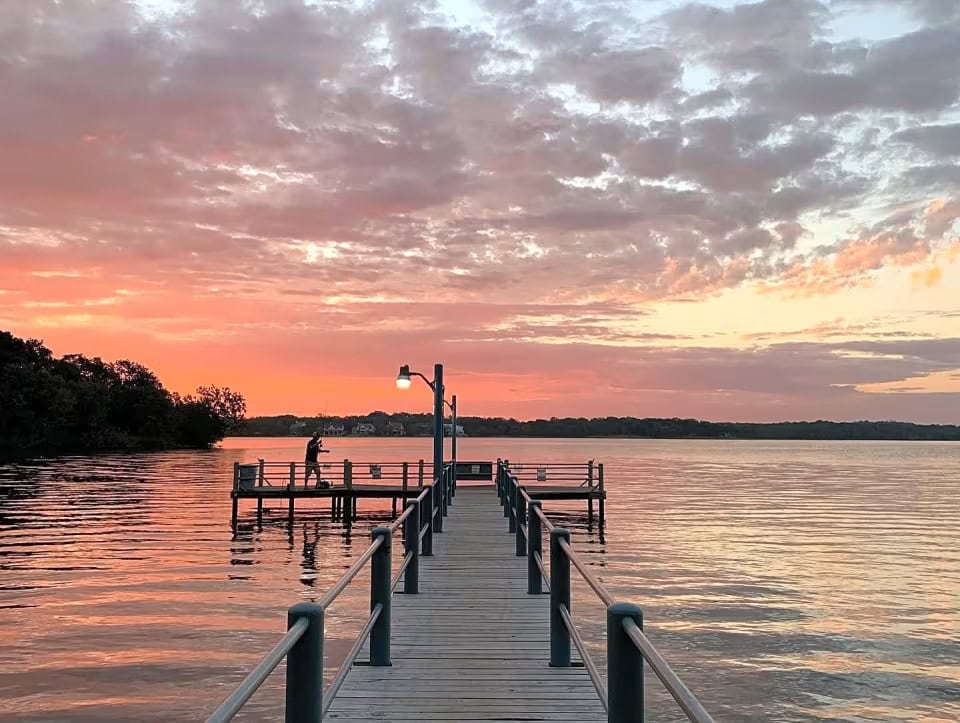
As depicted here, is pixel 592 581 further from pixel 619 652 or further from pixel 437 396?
pixel 437 396

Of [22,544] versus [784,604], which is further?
[22,544]

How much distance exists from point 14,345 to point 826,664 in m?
99.8

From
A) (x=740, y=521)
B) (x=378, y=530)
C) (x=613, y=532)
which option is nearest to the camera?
(x=378, y=530)

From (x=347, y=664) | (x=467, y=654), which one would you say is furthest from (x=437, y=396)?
(x=347, y=664)

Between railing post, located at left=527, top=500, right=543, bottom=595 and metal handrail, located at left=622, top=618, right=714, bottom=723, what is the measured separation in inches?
215

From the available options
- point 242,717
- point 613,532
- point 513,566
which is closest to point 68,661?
point 242,717

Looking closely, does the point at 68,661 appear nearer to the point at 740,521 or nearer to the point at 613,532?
the point at 613,532

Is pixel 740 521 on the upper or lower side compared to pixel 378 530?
lower

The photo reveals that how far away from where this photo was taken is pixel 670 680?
Answer: 2973mm

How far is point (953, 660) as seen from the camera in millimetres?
13609

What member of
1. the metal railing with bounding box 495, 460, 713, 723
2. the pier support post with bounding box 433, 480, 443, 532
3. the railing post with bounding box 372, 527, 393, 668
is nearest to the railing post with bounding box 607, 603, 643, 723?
the metal railing with bounding box 495, 460, 713, 723

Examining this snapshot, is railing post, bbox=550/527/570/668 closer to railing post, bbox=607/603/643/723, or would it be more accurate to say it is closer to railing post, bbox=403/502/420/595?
railing post, bbox=607/603/643/723

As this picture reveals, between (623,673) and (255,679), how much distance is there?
1.93 m

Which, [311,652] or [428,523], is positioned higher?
[311,652]
